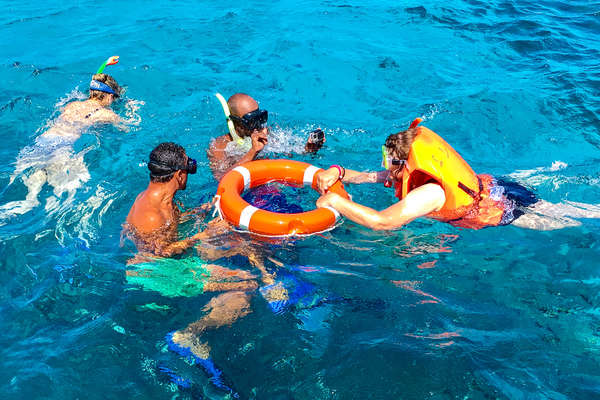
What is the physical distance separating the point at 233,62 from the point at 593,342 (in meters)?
8.11

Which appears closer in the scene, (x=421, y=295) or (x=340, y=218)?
(x=421, y=295)

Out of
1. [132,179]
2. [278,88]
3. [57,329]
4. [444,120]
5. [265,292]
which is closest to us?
[57,329]

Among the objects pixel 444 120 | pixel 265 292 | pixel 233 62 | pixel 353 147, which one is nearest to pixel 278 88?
pixel 233 62

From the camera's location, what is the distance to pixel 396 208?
4164mm

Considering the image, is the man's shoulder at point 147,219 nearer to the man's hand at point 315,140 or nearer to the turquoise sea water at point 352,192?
the turquoise sea water at point 352,192

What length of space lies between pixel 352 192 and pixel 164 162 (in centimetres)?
250

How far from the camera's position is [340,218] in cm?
499

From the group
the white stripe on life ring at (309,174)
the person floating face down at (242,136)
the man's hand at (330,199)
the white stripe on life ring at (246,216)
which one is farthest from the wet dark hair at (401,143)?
the person floating face down at (242,136)

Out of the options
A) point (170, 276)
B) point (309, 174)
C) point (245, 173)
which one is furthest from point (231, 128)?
point (170, 276)

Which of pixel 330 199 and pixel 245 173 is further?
pixel 245 173

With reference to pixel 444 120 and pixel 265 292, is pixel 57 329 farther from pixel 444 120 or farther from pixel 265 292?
pixel 444 120

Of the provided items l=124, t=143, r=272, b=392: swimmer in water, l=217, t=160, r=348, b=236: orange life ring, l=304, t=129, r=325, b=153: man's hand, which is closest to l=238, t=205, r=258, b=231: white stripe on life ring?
l=217, t=160, r=348, b=236: orange life ring

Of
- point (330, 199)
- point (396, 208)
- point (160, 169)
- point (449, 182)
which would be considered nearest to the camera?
point (396, 208)

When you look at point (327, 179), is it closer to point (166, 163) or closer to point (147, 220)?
point (166, 163)
